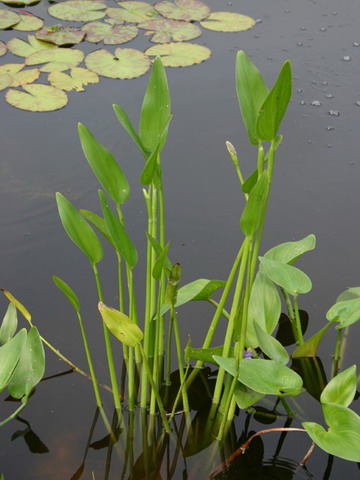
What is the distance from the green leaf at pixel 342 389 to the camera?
46.4 inches

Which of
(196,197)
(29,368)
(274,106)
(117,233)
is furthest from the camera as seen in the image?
(196,197)

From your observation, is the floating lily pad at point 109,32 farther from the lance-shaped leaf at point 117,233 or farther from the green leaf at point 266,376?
the green leaf at point 266,376

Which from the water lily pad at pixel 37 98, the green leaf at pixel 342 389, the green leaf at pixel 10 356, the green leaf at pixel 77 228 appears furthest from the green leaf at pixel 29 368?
the water lily pad at pixel 37 98

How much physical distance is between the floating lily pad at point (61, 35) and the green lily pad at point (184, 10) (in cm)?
39

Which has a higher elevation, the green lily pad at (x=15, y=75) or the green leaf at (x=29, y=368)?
the green lily pad at (x=15, y=75)

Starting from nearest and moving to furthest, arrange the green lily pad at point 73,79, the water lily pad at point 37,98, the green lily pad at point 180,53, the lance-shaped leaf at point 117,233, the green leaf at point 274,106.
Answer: the green leaf at point 274,106 → the lance-shaped leaf at point 117,233 → the water lily pad at point 37,98 → the green lily pad at point 73,79 → the green lily pad at point 180,53

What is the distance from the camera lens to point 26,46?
261 centimetres

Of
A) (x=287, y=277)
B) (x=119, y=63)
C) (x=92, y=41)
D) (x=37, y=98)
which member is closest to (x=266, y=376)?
(x=287, y=277)

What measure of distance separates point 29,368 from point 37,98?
1314 millimetres

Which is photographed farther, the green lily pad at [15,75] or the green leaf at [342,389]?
the green lily pad at [15,75]

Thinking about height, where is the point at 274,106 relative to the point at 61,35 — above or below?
above

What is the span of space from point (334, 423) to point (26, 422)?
0.62 metres

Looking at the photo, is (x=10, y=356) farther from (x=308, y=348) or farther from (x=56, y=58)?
(x=56, y=58)

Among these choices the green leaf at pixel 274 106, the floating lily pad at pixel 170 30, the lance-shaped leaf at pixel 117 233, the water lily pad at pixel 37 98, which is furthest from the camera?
the floating lily pad at pixel 170 30
